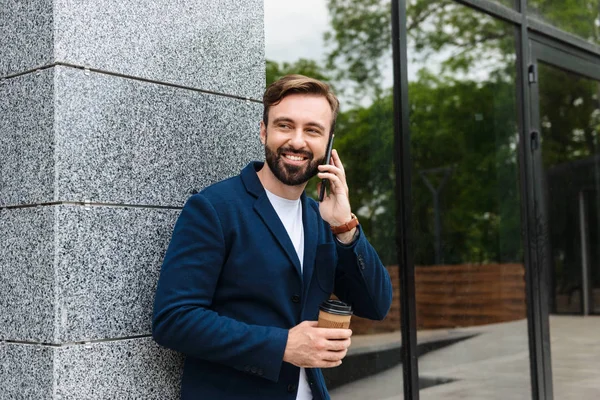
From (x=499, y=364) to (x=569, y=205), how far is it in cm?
170

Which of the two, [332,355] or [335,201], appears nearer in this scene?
[332,355]

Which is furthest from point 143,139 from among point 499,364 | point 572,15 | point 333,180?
point 572,15

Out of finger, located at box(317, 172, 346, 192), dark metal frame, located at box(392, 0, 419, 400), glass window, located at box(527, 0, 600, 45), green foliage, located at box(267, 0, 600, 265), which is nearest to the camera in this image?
finger, located at box(317, 172, 346, 192)

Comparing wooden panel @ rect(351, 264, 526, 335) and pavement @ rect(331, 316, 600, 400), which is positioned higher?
wooden panel @ rect(351, 264, 526, 335)

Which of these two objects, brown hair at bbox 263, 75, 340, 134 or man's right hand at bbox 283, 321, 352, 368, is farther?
brown hair at bbox 263, 75, 340, 134

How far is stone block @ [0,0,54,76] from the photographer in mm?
2691

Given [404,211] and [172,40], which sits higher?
[172,40]

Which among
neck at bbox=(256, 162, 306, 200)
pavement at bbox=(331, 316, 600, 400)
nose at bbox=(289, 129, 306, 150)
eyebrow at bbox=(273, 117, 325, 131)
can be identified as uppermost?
eyebrow at bbox=(273, 117, 325, 131)

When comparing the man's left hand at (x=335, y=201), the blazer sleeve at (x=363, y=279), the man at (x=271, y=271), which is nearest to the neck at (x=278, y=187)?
the man at (x=271, y=271)

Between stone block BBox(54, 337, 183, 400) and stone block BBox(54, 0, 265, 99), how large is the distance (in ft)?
3.12

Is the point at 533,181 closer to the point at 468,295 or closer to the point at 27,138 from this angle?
the point at 468,295

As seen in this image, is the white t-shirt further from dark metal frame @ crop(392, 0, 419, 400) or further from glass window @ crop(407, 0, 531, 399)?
glass window @ crop(407, 0, 531, 399)

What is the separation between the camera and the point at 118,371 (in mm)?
2729

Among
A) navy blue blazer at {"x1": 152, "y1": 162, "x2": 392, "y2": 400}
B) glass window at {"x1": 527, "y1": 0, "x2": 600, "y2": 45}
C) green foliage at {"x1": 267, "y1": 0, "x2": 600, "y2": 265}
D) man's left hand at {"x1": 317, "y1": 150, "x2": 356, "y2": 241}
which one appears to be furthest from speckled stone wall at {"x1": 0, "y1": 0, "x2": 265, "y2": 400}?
glass window at {"x1": 527, "y1": 0, "x2": 600, "y2": 45}
